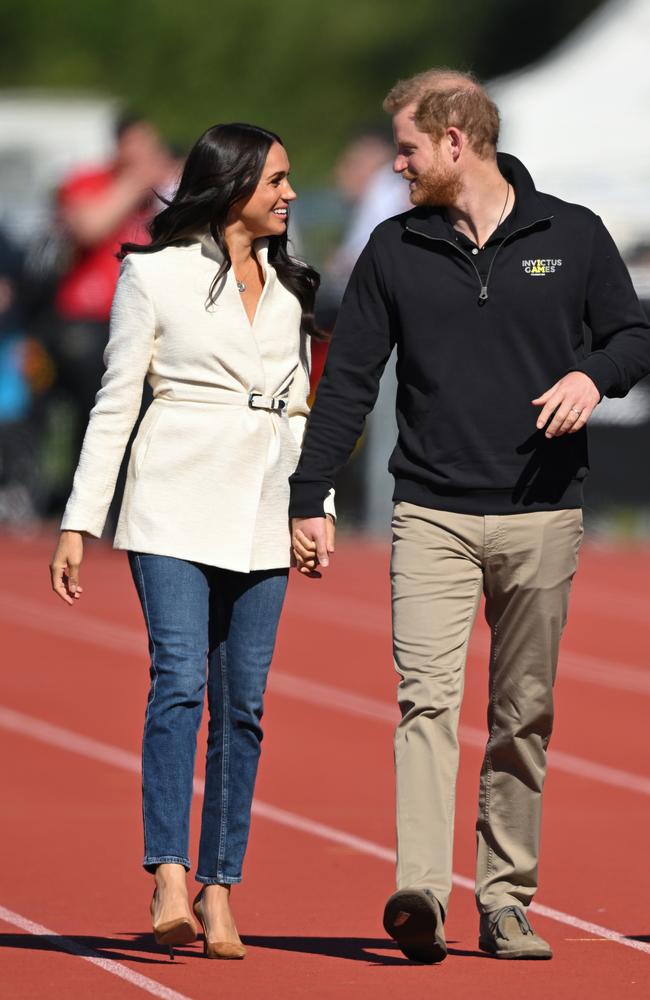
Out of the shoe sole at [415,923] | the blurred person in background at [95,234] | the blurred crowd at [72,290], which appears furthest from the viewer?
the blurred crowd at [72,290]

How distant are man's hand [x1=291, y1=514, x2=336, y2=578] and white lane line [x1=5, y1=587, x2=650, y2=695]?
5.78m

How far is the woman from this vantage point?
5.59 m

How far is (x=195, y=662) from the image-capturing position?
18.3 feet

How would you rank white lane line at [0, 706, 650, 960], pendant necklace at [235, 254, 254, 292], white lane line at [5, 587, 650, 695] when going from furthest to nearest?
white lane line at [5, 587, 650, 695] → white lane line at [0, 706, 650, 960] → pendant necklace at [235, 254, 254, 292]

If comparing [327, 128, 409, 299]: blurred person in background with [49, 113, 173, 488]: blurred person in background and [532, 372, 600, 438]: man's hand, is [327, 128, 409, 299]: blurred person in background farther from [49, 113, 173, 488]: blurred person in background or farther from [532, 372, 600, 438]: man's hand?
[532, 372, 600, 438]: man's hand

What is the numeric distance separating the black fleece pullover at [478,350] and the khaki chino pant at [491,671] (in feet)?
0.26

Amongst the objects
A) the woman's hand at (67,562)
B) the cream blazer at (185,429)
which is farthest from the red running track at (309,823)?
the cream blazer at (185,429)

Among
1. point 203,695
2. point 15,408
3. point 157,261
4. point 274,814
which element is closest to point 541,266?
point 157,261

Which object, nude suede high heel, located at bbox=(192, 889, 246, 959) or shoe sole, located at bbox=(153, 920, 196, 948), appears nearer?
shoe sole, located at bbox=(153, 920, 196, 948)

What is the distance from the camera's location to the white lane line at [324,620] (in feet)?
38.4

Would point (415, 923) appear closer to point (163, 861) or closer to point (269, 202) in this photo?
point (163, 861)

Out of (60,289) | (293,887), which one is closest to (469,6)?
(60,289)

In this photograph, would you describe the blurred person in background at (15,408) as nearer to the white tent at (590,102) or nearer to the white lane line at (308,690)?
the white lane line at (308,690)

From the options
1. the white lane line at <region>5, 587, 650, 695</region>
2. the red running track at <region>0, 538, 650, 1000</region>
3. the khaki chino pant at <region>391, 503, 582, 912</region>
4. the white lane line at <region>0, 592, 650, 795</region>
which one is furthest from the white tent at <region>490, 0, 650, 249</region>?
the khaki chino pant at <region>391, 503, 582, 912</region>
